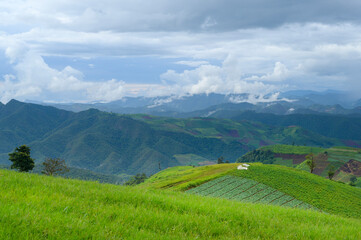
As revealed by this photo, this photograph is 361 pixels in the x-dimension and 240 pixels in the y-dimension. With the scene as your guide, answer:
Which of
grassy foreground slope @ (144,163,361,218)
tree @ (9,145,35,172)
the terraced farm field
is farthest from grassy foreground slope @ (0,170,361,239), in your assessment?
tree @ (9,145,35,172)

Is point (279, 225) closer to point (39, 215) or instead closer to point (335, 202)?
point (39, 215)

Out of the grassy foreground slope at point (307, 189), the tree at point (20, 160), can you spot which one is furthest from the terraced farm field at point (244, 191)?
the tree at point (20, 160)

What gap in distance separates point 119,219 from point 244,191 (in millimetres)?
72220

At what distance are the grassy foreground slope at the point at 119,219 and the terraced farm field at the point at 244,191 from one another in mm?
56048

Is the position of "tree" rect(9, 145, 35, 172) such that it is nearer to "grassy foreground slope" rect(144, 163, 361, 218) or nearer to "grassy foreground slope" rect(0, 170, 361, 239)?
"grassy foreground slope" rect(144, 163, 361, 218)

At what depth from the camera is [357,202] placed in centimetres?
8219

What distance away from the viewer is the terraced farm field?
225ft

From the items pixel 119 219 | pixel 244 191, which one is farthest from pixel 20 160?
pixel 119 219

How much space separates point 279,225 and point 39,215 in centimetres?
894

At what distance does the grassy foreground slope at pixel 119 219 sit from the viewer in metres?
7.69

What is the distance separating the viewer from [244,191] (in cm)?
7662

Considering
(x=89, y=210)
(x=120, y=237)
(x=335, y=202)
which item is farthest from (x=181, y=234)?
(x=335, y=202)

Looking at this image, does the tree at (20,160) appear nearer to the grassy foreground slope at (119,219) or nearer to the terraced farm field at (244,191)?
the terraced farm field at (244,191)

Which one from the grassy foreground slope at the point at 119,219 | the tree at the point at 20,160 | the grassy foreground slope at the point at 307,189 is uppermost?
the grassy foreground slope at the point at 119,219
